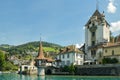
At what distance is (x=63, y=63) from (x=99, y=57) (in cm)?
1085

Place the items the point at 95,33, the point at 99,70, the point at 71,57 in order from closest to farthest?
1. the point at 99,70
2. the point at 71,57
3. the point at 95,33

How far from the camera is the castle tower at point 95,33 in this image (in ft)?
248

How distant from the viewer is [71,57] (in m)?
75.6

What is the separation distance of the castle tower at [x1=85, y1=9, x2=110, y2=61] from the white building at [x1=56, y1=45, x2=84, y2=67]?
2.28 metres

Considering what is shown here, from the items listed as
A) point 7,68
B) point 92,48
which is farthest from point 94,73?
point 7,68

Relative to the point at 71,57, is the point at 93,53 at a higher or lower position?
higher

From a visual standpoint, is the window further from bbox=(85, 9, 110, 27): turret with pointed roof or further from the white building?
bbox=(85, 9, 110, 27): turret with pointed roof

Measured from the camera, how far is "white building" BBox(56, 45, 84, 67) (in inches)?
2958

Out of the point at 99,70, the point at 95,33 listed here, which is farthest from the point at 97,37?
the point at 99,70

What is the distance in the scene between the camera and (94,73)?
2566 inches

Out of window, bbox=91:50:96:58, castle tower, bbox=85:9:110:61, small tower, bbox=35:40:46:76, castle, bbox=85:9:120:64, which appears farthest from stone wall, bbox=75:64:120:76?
small tower, bbox=35:40:46:76

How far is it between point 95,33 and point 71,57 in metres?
8.74

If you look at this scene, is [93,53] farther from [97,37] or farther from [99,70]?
[99,70]

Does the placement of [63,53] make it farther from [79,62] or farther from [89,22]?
[89,22]
